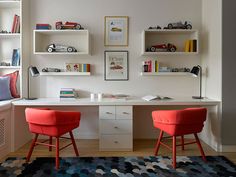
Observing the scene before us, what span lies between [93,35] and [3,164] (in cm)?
227

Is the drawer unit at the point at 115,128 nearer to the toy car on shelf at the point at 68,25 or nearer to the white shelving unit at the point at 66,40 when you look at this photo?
the white shelving unit at the point at 66,40

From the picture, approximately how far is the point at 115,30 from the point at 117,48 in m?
0.30

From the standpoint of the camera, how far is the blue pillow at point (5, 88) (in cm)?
297

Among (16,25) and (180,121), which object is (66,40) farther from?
(180,121)

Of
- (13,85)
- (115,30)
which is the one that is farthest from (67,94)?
(115,30)

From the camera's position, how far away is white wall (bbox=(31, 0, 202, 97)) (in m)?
3.38

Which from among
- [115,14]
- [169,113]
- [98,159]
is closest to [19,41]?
[115,14]

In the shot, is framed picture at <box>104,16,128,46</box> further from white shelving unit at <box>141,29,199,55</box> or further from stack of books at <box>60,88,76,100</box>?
stack of books at <box>60,88,76,100</box>

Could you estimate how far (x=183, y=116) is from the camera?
2.41 meters

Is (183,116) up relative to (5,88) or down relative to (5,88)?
down

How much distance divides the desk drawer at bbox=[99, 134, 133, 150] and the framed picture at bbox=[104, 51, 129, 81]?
1.01 meters

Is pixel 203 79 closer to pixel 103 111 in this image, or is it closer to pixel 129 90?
pixel 129 90

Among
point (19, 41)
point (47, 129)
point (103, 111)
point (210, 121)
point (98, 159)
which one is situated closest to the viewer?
point (47, 129)

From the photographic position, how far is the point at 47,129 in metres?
2.40
